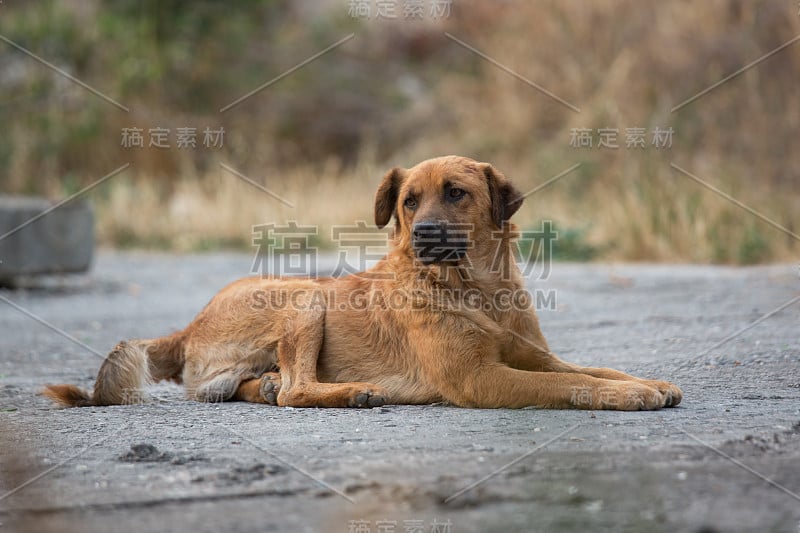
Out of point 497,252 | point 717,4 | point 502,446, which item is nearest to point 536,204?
point 717,4

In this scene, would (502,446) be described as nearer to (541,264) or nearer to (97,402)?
(97,402)

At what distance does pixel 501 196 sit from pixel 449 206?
379mm

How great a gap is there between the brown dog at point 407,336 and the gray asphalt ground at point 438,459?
0.54 ft

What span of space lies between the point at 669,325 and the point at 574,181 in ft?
31.0

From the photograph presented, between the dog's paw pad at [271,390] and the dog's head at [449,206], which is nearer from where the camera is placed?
the dog's head at [449,206]

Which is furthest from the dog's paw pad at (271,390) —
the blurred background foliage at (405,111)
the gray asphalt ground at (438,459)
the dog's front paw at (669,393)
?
the blurred background foliage at (405,111)

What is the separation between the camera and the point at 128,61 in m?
22.6

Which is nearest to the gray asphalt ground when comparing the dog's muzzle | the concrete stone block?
the dog's muzzle

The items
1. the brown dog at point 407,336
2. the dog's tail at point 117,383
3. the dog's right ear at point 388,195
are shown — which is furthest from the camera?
the dog's right ear at point 388,195

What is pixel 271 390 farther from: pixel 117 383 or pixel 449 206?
pixel 449 206

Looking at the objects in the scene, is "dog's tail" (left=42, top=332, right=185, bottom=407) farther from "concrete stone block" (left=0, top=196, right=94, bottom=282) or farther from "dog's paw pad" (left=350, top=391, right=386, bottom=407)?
"concrete stone block" (left=0, top=196, right=94, bottom=282)

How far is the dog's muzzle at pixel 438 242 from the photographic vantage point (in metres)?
5.65
